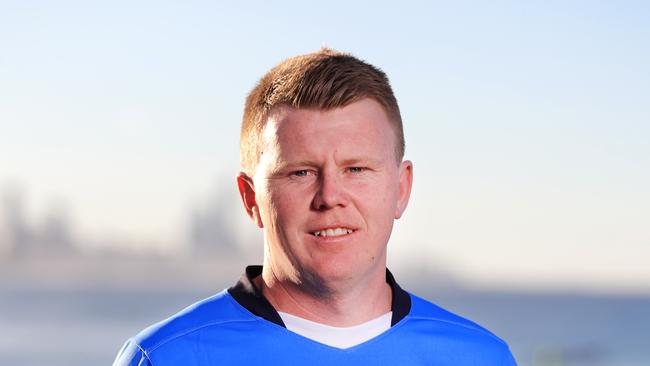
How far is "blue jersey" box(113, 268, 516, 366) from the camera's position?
8.04 ft

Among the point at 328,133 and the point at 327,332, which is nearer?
the point at 328,133

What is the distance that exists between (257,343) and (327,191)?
1.36ft

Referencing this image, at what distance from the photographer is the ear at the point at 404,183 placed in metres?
2.55

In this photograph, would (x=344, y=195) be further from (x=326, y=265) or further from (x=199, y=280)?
(x=199, y=280)

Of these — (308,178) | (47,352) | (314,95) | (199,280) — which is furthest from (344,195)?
(199,280)

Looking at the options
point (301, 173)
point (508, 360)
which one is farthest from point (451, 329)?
point (301, 173)

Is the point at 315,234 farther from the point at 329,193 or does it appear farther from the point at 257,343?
the point at 257,343

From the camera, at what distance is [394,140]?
8.29 ft

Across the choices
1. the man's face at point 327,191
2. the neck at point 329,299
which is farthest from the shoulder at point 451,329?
the man's face at point 327,191

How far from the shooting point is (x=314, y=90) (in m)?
2.42

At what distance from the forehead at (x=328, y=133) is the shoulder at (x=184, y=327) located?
40cm

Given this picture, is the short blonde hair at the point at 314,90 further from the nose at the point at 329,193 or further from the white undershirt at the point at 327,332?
the white undershirt at the point at 327,332

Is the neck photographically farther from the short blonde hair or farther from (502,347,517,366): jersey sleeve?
(502,347,517,366): jersey sleeve

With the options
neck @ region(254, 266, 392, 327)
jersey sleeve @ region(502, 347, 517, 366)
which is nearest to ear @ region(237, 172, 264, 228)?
neck @ region(254, 266, 392, 327)
